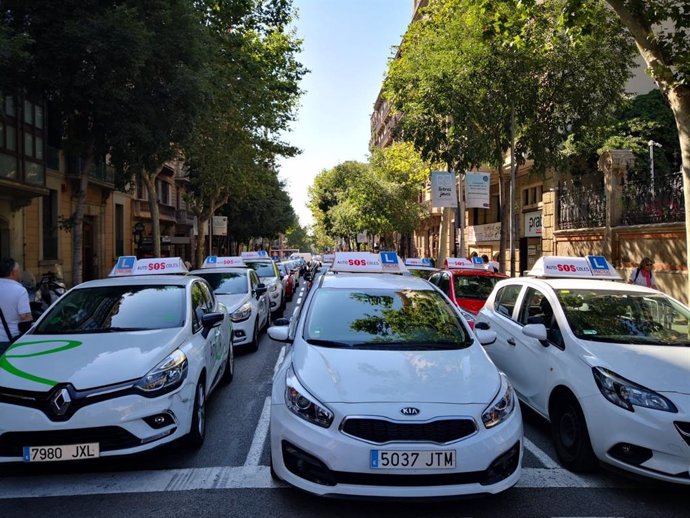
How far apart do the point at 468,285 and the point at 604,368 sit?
6.69m

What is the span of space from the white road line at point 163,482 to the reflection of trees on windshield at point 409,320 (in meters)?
1.28

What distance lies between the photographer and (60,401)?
13.4ft

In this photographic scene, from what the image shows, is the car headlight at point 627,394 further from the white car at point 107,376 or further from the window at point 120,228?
the window at point 120,228

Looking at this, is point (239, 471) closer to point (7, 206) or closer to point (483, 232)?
point (7, 206)

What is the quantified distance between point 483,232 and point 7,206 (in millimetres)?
21280

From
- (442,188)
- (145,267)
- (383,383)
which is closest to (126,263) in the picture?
(145,267)

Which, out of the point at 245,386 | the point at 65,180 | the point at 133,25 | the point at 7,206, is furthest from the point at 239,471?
the point at 65,180

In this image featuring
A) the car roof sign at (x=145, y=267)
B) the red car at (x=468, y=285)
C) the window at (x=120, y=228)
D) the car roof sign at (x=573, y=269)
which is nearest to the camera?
the car roof sign at (x=573, y=269)

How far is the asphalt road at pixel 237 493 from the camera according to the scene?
12.4 ft

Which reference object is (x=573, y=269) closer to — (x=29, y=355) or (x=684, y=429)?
(x=684, y=429)

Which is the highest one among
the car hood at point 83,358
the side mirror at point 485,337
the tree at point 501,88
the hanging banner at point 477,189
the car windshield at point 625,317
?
the tree at point 501,88

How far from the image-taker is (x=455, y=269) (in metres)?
11.6

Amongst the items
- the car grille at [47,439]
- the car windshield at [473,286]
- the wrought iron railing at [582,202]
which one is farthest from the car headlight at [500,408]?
the wrought iron railing at [582,202]

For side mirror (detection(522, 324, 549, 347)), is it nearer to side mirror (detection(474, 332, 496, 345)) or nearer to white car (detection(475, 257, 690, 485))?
white car (detection(475, 257, 690, 485))
